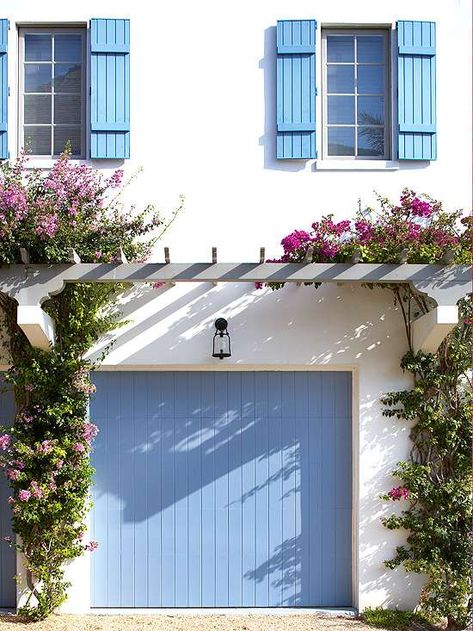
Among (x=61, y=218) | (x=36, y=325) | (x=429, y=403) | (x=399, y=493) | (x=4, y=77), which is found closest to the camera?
(x=61, y=218)

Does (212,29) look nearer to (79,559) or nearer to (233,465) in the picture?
(233,465)

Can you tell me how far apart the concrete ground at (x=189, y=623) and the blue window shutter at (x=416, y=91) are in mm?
4032

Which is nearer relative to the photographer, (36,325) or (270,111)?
(36,325)

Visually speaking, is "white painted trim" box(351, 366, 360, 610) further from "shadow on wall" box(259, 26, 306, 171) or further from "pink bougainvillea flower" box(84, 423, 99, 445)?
"pink bougainvillea flower" box(84, 423, 99, 445)

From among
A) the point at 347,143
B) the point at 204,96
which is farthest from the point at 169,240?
the point at 347,143

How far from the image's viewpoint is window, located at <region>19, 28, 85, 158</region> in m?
Result: 8.41

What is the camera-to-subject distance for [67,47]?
27.7 ft

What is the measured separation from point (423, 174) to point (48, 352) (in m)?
3.61

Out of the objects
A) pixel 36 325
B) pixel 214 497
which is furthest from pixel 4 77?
pixel 214 497

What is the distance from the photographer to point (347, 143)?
8453 millimetres

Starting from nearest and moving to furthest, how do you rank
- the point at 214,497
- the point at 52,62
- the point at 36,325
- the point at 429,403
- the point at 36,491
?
the point at 36,325 → the point at 36,491 → the point at 429,403 → the point at 214,497 → the point at 52,62

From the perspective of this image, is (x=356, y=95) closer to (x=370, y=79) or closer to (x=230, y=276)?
(x=370, y=79)

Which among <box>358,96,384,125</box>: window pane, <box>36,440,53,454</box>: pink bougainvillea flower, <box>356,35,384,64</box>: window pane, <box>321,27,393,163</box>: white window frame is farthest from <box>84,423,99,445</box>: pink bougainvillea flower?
<box>356,35,384,64</box>: window pane

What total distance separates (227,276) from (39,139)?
235cm
